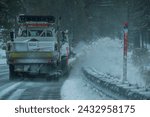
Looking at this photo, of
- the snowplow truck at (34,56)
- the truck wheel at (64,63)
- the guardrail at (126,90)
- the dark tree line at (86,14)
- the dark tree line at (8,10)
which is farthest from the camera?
the dark tree line at (86,14)

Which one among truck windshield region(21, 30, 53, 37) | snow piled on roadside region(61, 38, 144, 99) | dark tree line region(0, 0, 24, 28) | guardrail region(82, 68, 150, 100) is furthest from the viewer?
dark tree line region(0, 0, 24, 28)

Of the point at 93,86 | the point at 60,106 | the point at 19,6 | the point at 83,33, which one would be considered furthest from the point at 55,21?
the point at 83,33

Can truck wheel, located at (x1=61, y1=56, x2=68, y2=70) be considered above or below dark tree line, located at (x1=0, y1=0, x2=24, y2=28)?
below

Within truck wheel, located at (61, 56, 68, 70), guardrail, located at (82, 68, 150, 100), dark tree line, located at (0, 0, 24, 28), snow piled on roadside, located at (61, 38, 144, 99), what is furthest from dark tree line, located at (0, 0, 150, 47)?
guardrail, located at (82, 68, 150, 100)

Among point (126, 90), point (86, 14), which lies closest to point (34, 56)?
point (126, 90)

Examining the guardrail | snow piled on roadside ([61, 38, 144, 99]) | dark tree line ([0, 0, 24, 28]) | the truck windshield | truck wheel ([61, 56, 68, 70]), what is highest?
dark tree line ([0, 0, 24, 28])

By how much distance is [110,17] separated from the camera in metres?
108

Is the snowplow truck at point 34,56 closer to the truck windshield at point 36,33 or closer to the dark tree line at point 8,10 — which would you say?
the truck windshield at point 36,33

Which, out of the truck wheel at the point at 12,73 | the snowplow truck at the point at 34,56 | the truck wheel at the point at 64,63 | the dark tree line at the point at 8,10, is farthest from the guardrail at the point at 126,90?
the dark tree line at the point at 8,10

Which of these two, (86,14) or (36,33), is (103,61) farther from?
(86,14)

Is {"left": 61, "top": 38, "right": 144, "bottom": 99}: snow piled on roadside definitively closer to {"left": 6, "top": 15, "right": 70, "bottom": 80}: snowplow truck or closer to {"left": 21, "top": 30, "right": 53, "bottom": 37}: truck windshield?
{"left": 6, "top": 15, "right": 70, "bottom": 80}: snowplow truck

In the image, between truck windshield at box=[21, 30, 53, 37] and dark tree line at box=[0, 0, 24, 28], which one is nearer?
truck windshield at box=[21, 30, 53, 37]

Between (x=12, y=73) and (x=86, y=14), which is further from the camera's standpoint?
(x=86, y=14)

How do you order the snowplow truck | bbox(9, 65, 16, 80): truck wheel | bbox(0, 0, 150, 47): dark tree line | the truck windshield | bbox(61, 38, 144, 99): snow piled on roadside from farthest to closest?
bbox(0, 0, 150, 47): dark tree line
bbox(61, 38, 144, 99): snow piled on roadside
the truck windshield
bbox(9, 65, 16, 80): truck wheel
the snowplow truck
